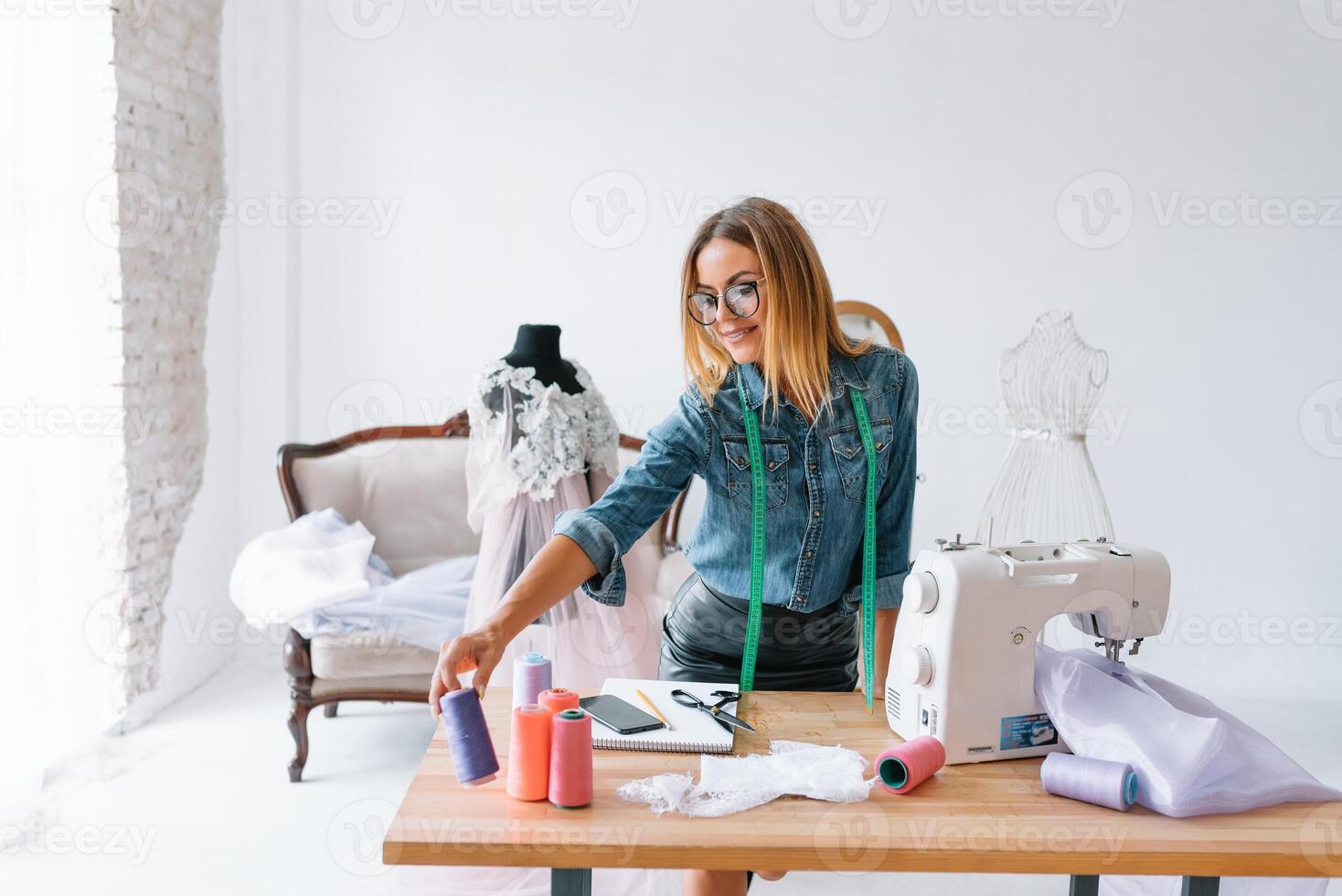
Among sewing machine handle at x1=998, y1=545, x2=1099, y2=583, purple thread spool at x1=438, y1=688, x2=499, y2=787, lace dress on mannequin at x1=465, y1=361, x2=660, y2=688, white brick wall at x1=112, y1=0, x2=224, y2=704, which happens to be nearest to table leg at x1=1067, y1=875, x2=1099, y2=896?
sewing machine handle at x1=998, y1=545, x2=1099, y2=583

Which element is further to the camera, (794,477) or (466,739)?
(794,477)

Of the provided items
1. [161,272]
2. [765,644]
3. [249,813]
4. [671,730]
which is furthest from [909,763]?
[161,272]

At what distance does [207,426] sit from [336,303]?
77 centimetres

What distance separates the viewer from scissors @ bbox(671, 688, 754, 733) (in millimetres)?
1517

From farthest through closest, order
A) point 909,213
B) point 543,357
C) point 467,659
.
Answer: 1. point 909,213
2. point 543,357
3. point 467,659

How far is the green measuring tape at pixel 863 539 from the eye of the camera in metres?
1.69

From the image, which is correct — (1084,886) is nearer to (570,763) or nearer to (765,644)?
(765,644)

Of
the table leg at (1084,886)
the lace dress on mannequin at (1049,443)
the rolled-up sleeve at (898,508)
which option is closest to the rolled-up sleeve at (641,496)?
the rolled-up sleeve at (898,508)

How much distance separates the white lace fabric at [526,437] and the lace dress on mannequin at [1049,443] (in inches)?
63.1

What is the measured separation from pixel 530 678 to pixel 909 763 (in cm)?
58

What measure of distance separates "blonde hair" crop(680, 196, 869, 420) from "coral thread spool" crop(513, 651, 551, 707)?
0.54 metres

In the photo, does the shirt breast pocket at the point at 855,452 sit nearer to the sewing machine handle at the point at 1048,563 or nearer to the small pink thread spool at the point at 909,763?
the sewing machine handle at the point at 1048,563

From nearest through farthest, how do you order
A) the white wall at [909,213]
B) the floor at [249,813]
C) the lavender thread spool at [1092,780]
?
the lavender thread spool at [1092,780] < the floor at [249,813] < the white wall at [909,213]

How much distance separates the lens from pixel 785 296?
1641 millimetres
